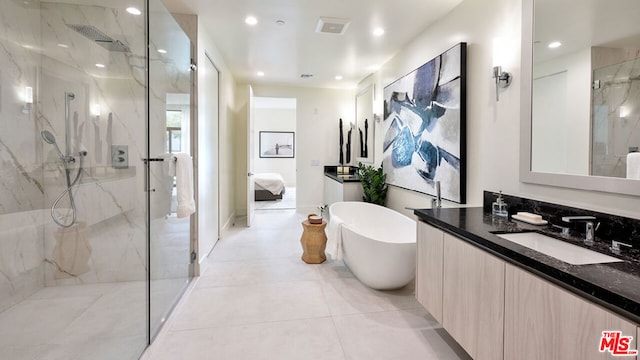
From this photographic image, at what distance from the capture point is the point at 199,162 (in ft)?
10.2

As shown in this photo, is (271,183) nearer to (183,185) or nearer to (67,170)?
(183,185)

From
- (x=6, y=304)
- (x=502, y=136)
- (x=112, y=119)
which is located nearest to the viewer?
(x=6, y=304)

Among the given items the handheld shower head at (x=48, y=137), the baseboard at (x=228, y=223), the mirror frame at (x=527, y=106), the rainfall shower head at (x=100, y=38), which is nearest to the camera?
the handheld shower head at (x=48, y=137)

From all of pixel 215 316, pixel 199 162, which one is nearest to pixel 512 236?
pixel 215 316

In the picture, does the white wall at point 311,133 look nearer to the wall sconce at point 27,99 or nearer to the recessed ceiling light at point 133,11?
the recessed ceiling light at point 133,11

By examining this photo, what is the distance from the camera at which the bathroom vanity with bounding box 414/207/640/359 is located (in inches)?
38.0

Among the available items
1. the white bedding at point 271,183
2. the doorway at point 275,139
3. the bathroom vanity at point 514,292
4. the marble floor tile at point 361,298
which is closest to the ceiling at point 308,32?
the bathroom vanity at point 514,292

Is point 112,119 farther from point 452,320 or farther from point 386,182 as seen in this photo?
point 386,182

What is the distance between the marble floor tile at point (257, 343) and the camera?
1.90 metres

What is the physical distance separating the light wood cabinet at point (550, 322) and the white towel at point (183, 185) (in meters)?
2.33

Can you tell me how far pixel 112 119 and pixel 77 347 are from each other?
126cm

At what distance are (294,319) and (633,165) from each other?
7.16 feet

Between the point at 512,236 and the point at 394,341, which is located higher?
the point at 512,236

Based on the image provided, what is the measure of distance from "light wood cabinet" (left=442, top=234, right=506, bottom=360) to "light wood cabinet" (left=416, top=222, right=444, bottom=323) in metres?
0.06
